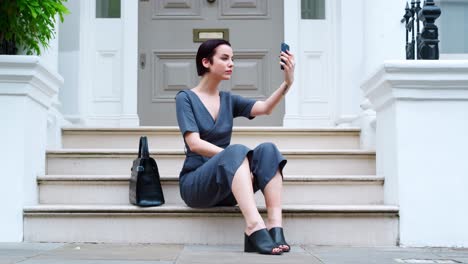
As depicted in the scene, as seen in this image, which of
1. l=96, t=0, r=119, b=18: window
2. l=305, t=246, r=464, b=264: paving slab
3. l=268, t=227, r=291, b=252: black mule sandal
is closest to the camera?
l=305, t=246, r=464, b=264: paving slab

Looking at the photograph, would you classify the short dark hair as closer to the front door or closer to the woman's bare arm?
the woman's bare arm

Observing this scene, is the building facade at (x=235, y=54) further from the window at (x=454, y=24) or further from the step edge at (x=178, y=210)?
the step edge at (x=178, y=210)

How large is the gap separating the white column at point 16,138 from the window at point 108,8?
1.94m

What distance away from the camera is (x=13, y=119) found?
12.7 feet

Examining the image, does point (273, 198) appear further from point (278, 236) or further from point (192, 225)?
point (192, 225)

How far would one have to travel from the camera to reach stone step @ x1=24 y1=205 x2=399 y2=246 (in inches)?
148

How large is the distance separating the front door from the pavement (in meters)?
2.32

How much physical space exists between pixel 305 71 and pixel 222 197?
2.36m

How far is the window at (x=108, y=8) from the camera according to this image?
5801 mm

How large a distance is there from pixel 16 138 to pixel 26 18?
2.28 feet

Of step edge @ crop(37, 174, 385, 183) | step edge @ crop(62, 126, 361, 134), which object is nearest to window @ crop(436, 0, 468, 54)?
step edge @ crop(62, 126, 361, 134)

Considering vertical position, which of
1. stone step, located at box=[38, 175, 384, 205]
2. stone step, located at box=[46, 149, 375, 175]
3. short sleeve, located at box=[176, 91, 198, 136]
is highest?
short sleeve, located at box=[176, 91, 198, 136]

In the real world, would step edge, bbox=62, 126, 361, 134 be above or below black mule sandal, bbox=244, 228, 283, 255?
above

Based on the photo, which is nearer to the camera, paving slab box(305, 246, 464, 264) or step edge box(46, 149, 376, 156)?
paving slab box(305, 246, 464, 264)
